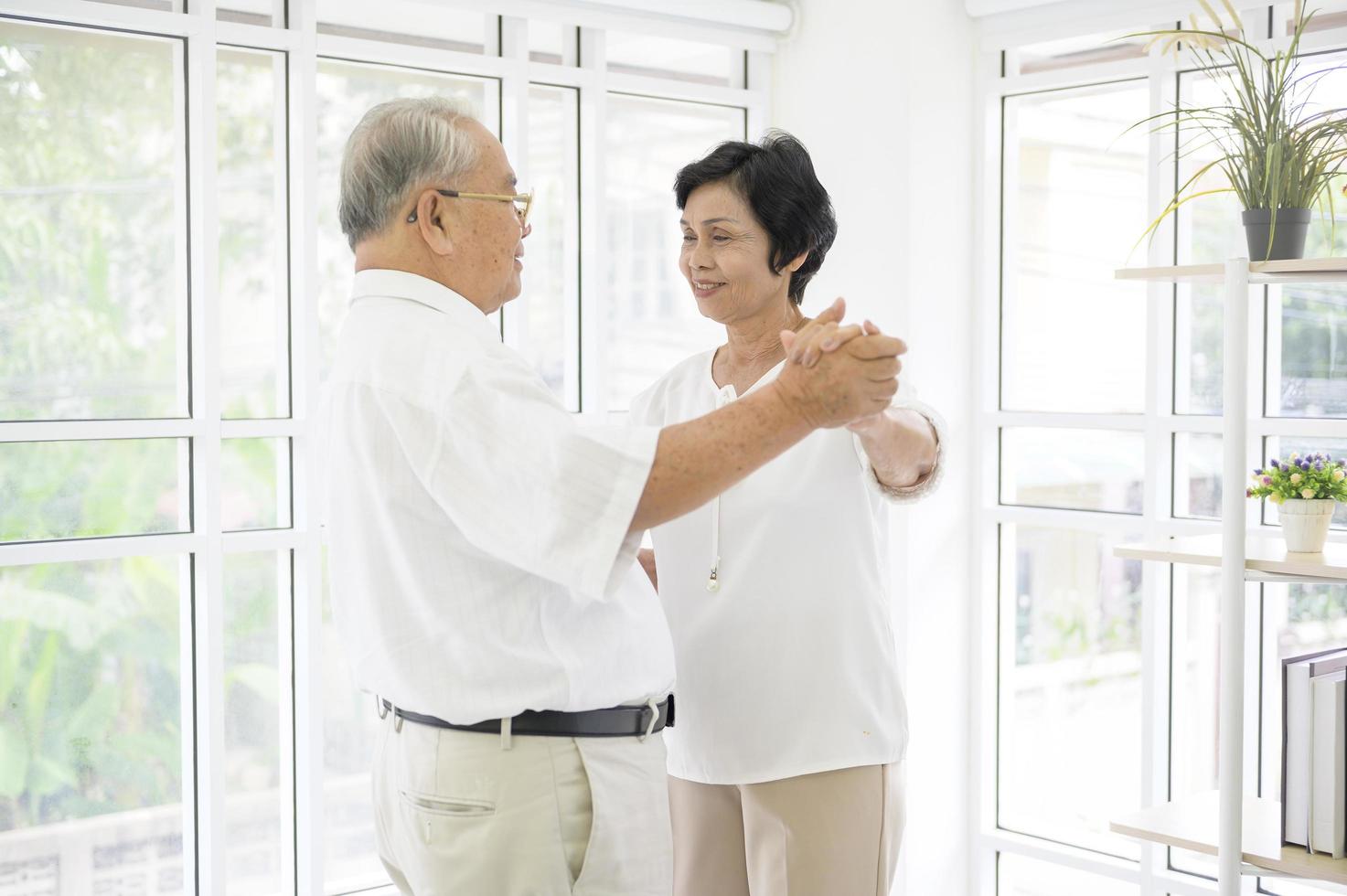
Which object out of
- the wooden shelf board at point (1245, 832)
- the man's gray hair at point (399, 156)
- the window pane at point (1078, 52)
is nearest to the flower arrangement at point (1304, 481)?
the wooden shelf board at point (1245, 832)

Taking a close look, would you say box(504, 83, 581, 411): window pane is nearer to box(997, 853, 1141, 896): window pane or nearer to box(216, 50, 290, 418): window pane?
box(216, 50, 290, 418): window pane

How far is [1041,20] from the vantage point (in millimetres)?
3000

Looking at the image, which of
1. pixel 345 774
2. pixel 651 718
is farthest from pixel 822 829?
pixel 345 774

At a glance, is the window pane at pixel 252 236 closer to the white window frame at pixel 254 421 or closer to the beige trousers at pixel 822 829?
the white window frame at pixel 254 421

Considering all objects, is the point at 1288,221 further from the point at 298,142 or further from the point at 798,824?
the point at 298,142

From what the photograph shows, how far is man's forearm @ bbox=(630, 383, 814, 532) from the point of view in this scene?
1.25 metres

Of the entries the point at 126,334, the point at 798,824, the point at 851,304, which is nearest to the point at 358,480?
the point at 798,824

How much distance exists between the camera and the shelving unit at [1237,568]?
2123 mm

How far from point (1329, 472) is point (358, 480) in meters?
1.73

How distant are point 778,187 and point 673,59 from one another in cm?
149

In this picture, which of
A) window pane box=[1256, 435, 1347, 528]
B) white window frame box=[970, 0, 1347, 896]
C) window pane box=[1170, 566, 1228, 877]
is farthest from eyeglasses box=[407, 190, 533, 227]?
window pane box=[1170, 566, 1228, 877]

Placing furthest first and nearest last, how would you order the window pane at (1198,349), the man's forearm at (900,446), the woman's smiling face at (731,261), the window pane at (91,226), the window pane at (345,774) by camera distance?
the window pane at (1198,349)
the window pane at (345,774)
the window pane at (91,226)
the woman's smiling face at (731,261)
the man's forearm at (900,446)

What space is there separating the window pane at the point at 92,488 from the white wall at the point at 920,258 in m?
1.70

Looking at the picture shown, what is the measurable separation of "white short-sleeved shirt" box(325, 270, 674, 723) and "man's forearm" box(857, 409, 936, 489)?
410 millimetres
